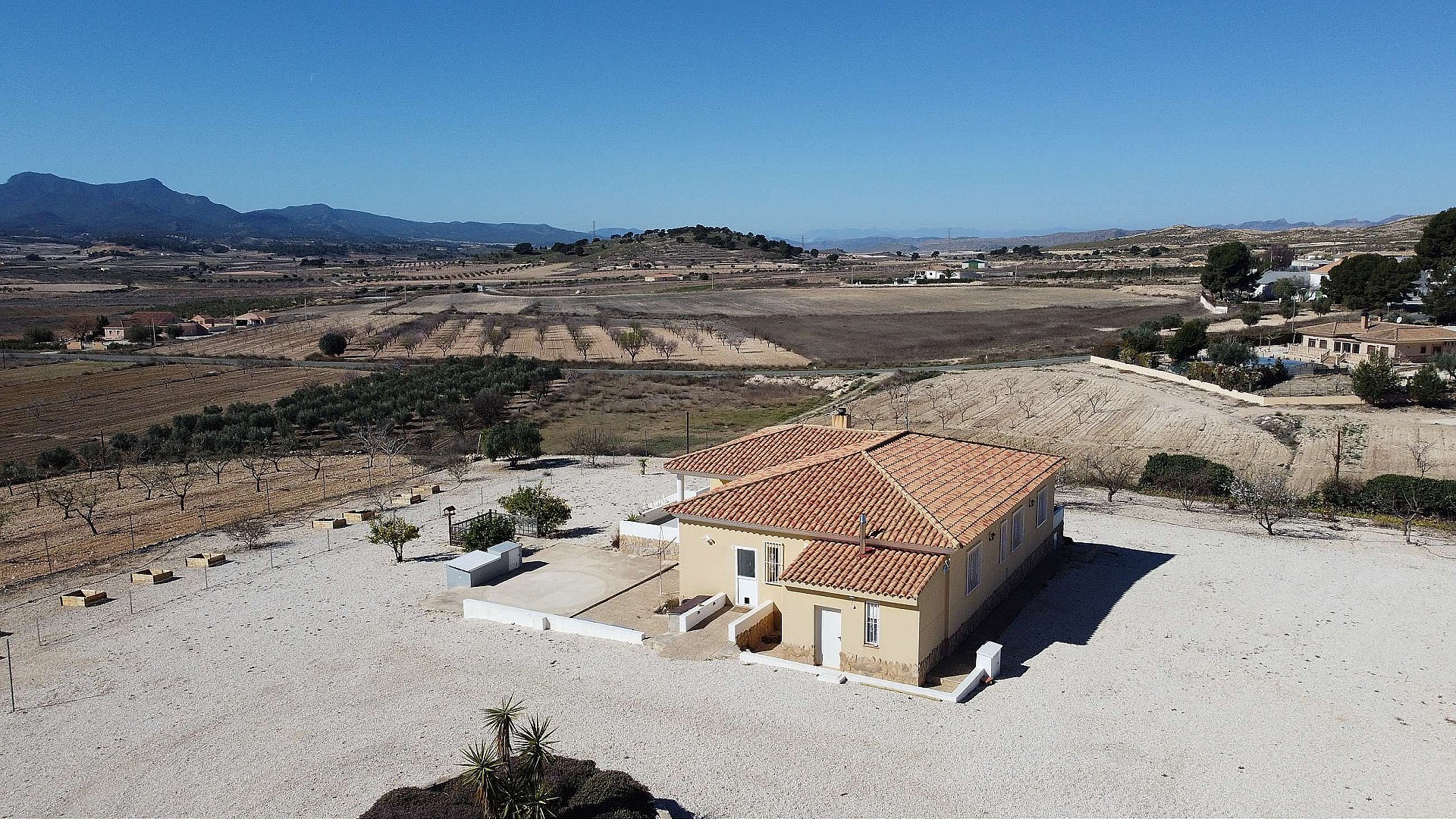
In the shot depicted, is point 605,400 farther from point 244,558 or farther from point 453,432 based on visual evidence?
point 244,558

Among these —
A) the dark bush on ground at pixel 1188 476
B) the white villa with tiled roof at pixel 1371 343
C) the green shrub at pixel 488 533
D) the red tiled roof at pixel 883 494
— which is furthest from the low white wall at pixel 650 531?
the white villa with tiled roof at pixel 1371 343

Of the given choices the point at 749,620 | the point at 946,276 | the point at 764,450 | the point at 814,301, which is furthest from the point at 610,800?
the point at 946,276

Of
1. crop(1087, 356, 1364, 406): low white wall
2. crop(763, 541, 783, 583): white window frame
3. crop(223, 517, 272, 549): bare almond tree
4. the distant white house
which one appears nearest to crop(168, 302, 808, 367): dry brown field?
crop(1087, 356, 1364, 406): low white wall

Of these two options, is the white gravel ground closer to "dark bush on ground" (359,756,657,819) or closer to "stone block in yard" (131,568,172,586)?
"dark bush on ground" (359,756,657,819)

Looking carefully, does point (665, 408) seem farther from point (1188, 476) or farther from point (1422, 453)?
point (1422, 453)

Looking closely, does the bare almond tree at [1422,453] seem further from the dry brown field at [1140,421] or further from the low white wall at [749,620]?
the low white wall at [749,620]

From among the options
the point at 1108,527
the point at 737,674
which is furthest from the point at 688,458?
the point at 1108,527
